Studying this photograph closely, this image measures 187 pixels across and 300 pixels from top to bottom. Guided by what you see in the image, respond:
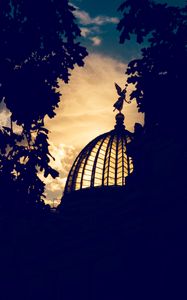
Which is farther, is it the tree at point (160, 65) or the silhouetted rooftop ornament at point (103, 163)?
the silhouetted rooftop ornament at point (103, 163)

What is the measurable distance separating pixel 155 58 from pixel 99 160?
1014 inches

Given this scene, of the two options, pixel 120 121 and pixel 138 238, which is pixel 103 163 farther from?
pixel 138 238

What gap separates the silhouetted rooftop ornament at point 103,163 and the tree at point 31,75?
917 inches

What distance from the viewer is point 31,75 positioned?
846 cm

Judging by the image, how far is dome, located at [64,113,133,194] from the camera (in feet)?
108

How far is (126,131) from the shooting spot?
1439 inches

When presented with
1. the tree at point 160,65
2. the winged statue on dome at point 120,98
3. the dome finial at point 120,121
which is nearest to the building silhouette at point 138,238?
the tree at point 160,65

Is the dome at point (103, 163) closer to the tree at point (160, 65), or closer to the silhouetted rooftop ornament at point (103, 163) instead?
the silhouetted rooftop ornament at point (103, 163)

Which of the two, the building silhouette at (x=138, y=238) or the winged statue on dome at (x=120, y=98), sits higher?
the winged statue on dome at (x=120, y=98)

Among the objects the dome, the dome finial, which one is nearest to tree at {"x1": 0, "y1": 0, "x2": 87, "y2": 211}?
the dome

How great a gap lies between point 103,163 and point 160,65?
25.6 m

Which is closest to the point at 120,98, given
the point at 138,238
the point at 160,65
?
the point at 138,238

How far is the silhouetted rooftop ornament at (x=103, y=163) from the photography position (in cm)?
3288

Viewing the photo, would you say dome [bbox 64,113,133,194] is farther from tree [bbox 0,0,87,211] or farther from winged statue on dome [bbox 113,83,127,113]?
tree [bbox 0,0,87,211]
